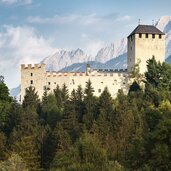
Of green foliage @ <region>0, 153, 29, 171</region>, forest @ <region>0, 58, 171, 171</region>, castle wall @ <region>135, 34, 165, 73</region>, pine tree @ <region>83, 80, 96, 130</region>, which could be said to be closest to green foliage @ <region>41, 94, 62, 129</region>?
forest @ <region>0, 58, 171, 171</region>

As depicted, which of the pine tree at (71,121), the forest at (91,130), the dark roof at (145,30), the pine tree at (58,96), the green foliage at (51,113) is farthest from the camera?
the dark roof at (145,30)

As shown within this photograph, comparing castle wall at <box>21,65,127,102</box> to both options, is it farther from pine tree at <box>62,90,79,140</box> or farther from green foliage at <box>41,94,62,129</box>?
pine tree at <box>62,90,79,140</box>

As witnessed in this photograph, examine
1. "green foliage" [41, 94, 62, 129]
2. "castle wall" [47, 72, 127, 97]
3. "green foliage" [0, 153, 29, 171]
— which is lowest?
"green foliage" [0, 153, 29, 171]

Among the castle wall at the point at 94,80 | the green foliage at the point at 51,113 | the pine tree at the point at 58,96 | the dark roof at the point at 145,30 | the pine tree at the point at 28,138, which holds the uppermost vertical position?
the dark roof at the point at 145,30

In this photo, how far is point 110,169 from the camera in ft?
135

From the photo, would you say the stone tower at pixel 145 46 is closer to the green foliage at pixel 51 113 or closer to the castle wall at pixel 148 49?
the castle wall at pixel 148 49

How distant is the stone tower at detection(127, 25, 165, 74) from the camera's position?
8838cm

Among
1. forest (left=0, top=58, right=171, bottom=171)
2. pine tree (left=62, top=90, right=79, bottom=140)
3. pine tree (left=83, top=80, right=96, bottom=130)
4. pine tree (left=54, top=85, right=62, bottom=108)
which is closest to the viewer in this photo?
forest (left=0, top=58, right=171, bottom=171)

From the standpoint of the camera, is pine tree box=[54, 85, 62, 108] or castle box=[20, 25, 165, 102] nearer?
pine tree box=[54, 85, 62, 108]

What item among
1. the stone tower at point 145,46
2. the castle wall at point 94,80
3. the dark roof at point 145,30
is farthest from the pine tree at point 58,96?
the dark roof at point 145,30

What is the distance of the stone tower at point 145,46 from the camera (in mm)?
88375

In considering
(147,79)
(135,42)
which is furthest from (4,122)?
(135,42)

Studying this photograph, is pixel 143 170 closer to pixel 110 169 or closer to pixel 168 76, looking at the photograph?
pixel 110 169

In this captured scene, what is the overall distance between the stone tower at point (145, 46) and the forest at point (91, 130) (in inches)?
125
